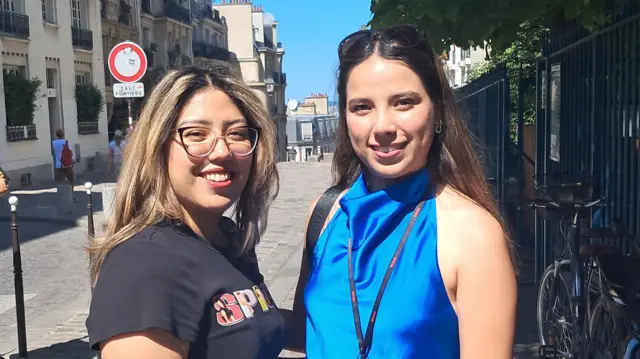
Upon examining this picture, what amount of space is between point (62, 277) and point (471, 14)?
7.22 meters

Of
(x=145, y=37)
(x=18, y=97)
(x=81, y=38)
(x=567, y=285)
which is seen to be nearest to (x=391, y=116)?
(x=567, y=285)

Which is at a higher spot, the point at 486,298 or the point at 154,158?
the point at 154,158

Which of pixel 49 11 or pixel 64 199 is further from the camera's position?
pixel 49 11

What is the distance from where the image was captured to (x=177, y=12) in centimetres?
4609

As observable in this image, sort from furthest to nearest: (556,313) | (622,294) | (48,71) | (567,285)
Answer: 1. (48,71)
2. (556,313)
3. (567,285)
4. (622,294)

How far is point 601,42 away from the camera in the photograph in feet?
15.8

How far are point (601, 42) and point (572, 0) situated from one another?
999 millimetres

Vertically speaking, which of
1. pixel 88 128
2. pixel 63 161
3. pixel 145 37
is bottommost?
pixel 63 161

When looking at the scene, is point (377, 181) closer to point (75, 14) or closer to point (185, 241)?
point (185, 241)

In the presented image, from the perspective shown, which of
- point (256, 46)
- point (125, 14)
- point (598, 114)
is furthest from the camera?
point (256, 46)

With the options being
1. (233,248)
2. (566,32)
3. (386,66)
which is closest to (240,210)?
(233,248)

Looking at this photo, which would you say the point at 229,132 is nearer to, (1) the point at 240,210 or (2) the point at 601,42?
(1) the point at 240,210

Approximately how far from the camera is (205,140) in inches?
78.9

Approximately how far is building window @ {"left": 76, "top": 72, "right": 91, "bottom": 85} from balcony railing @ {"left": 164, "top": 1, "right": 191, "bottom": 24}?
16678 millimetres
